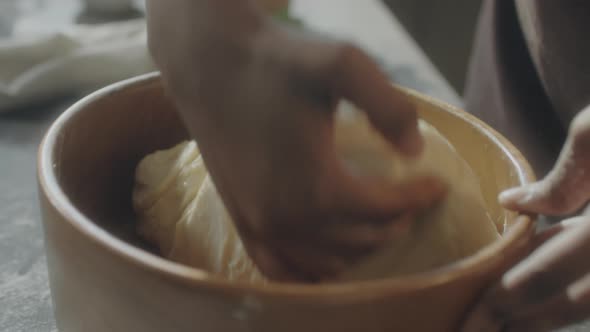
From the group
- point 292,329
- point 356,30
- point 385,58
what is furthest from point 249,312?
point 356,30

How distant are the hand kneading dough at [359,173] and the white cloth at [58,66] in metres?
0.37

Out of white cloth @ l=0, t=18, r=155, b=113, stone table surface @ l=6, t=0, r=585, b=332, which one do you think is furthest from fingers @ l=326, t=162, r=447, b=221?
white cloth @ l=0, t=18, r=155, b=113

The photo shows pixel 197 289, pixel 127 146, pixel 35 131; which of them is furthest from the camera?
pixel 35 131

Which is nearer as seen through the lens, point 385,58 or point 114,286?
point 114,286

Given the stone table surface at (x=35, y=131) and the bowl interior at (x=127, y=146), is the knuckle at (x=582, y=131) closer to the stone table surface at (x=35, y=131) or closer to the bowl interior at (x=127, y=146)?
the bowl interior at (x=127, y=146)

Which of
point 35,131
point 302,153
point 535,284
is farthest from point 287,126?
point 35,131

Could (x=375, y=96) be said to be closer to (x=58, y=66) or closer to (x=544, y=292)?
(x=544, y=292)

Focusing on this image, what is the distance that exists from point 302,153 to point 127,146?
21 centimetres

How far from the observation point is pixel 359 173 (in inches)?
10.6

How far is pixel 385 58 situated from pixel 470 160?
0.52 m

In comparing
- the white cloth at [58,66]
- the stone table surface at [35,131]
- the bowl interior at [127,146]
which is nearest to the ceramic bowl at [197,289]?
the bowl interior at [127,146]

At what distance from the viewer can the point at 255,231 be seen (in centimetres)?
27

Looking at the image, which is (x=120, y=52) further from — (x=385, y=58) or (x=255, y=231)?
(x=255, y=231)

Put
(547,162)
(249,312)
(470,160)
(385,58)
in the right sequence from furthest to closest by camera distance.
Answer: (385,58)
(547,162)
(470,160)
(249,312)
